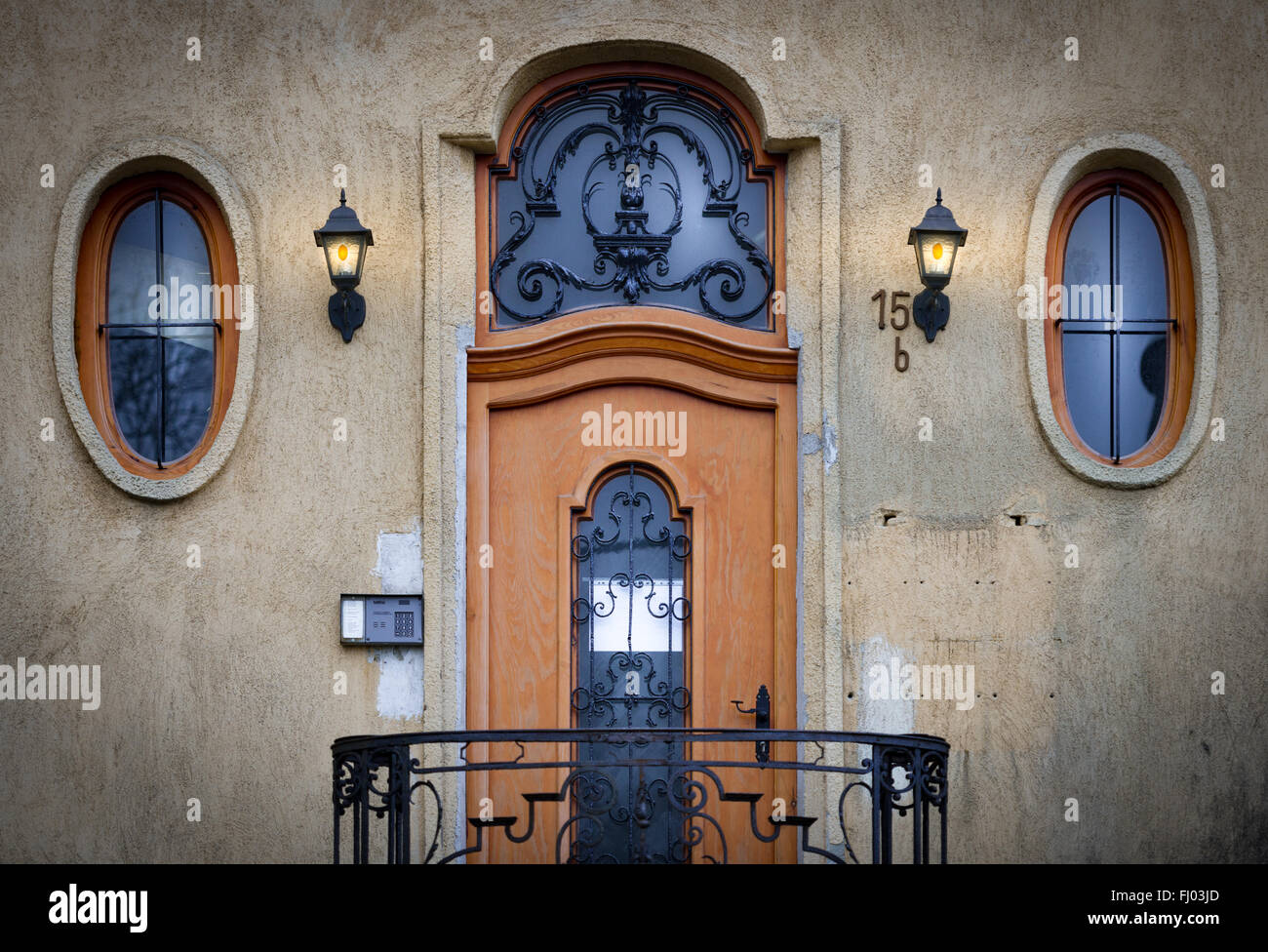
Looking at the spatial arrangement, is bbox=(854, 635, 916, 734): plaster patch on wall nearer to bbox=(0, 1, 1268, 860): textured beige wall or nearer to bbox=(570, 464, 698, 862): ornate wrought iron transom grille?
bbox=(0, 1, 1268, 860): textured beige wall

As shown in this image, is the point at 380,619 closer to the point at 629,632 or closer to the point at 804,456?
the point at 629,632

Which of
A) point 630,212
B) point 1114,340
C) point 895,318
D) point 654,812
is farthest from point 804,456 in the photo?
point 654,812

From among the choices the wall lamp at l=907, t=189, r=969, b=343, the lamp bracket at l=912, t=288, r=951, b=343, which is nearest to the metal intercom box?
the lamp bracket at l=912, t=288, r=951, b=343

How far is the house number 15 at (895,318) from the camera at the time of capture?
249 inches

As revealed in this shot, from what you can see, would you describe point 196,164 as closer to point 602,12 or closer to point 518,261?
point 518,261

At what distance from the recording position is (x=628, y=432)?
6535mm

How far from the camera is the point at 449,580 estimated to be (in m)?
6.27

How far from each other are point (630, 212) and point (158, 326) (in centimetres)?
219

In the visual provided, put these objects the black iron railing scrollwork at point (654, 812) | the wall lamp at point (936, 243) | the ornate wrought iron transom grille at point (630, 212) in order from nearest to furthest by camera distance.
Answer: the black iron railing scrollwork at point (654, 812) → the wall lamp at point (936, 243) → the ornate wrought iron transom grille at point (630, 212)

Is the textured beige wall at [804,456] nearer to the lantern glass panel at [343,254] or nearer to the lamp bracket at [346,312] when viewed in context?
the lamp bracket at [346,312]

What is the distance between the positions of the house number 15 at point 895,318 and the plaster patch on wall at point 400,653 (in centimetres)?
221

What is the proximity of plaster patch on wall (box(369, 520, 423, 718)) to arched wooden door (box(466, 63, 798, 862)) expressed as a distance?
0.87 ft

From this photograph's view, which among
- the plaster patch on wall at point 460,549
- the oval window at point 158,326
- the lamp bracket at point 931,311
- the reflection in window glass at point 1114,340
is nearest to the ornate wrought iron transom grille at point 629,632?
the plaster patch on wall at point 460,549

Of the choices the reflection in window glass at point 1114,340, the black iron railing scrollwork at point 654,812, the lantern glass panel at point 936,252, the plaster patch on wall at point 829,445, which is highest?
the lantern glass panel at point 936,252
